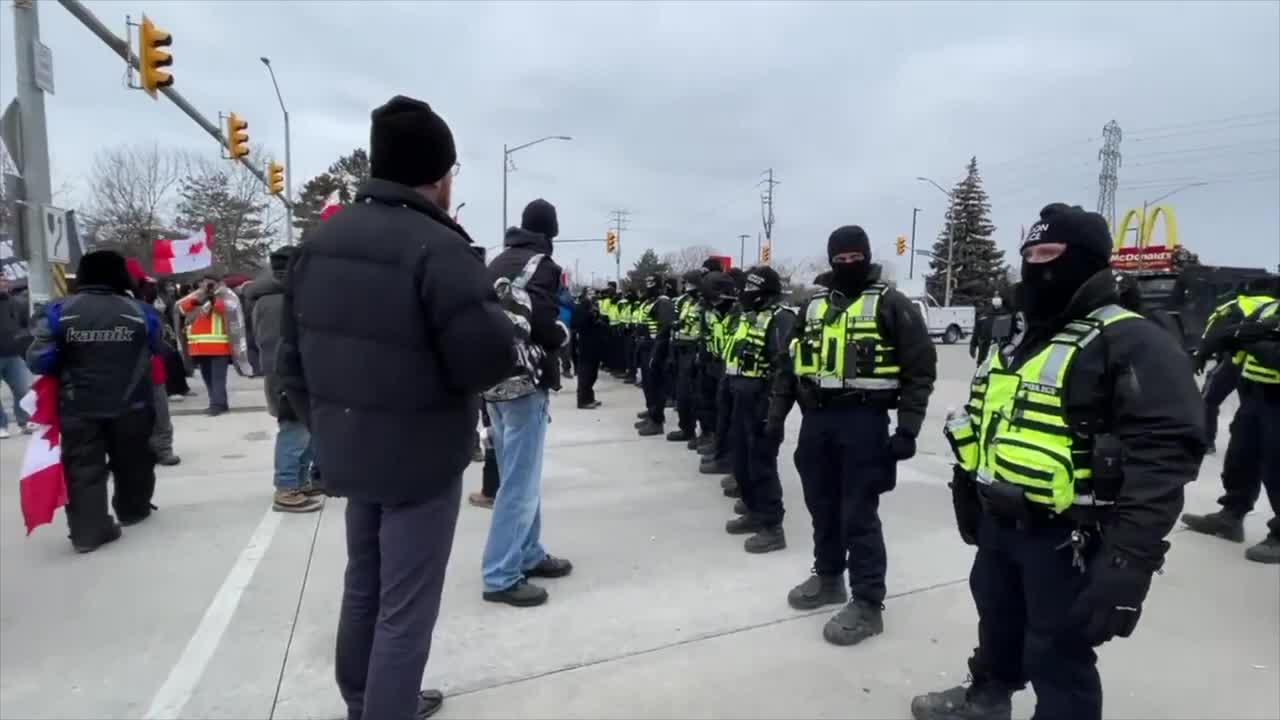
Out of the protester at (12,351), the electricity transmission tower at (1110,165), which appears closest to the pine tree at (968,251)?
the electricity transmission tower at (1110,165)

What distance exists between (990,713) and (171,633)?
3752mm

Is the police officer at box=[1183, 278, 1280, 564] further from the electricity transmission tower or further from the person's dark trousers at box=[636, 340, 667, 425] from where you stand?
the electricity transmission tower

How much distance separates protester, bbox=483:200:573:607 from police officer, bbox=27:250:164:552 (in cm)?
280

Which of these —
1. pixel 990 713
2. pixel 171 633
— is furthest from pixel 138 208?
pixel 990 713

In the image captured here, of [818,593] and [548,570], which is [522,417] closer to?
[548,570]

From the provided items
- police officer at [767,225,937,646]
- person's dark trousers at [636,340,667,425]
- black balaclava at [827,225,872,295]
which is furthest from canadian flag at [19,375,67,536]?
person's dark trousers at [636,340,667,425]

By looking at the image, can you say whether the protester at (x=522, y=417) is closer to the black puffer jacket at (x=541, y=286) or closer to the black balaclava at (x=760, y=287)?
the black puffer jacket at (x=541, y=286)

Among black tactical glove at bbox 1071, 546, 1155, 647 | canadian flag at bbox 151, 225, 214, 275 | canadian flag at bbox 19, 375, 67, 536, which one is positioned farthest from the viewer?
canadian flag at bbox 151, 225, 214, 275

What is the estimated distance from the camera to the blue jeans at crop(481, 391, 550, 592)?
3.93m

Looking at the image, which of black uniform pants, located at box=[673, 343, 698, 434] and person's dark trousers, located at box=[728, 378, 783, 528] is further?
black uniform pants, located at box=[673, 343, 698, 434]

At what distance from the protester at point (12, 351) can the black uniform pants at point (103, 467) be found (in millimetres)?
4534

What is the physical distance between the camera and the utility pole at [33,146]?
914 cm

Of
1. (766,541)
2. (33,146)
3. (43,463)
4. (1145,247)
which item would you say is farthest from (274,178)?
(1145,247)

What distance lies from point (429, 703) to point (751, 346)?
325cm
